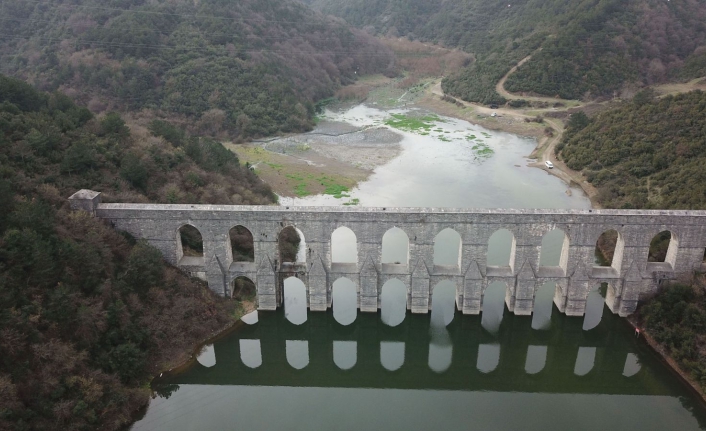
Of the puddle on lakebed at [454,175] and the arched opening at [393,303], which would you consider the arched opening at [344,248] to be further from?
the puddle on lakebed at [454,175]

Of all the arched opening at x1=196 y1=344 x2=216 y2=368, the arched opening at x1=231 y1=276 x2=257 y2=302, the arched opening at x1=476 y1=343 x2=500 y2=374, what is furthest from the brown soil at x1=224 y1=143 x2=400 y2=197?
the arched opening at x1=476 y1=343 x2=500 y2=374

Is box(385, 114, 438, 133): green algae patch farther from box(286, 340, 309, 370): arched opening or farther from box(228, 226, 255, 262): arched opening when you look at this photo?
box(286, 340, 309, 370): arched opening

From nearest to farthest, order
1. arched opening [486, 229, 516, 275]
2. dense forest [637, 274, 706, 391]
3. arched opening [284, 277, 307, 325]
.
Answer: dense forest [637, 274, 706, 391] → arched opening [284, 277, 307, 325] → arched opening [486, 229, 516, 275]

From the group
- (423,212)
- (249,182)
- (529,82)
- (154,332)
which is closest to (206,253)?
(154,332)

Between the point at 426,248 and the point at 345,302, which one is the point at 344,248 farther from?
the point at 426,248

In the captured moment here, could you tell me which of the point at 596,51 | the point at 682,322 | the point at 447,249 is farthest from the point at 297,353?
the point at 596,51
